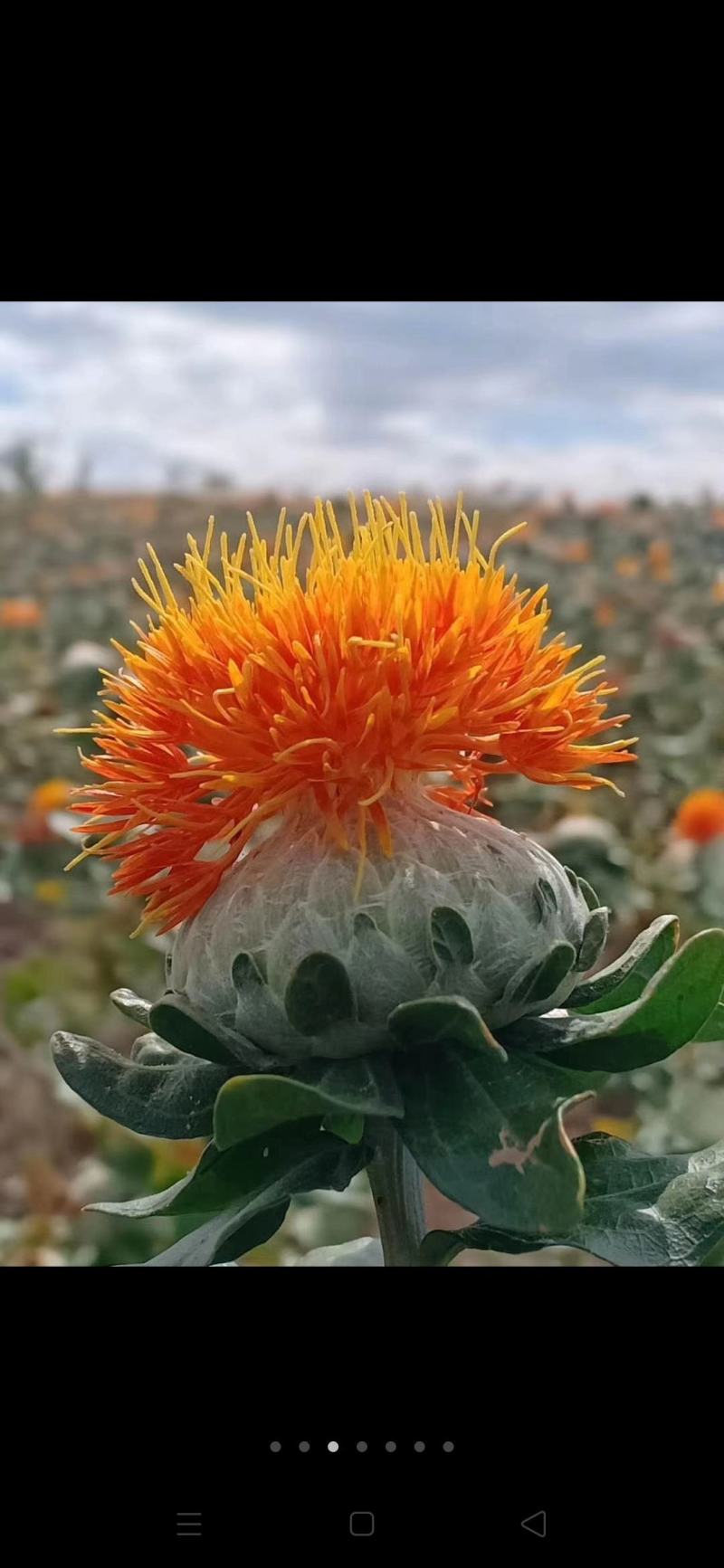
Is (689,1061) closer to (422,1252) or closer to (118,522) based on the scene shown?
(422,1252)

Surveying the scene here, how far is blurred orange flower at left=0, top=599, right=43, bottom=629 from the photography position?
2.90 metres

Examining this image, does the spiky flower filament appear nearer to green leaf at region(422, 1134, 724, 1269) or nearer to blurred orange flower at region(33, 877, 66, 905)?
green leaf at region(422, 1134, 724, 1269)

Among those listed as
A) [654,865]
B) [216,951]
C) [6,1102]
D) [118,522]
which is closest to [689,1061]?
[654,865]

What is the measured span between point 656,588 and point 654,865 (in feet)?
3.16

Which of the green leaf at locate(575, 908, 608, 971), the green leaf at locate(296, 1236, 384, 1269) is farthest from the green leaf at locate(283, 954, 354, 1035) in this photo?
the green leaf at locate(296, 1236, 384, 1269)

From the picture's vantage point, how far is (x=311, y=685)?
0.51 m

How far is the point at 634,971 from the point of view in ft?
1.83

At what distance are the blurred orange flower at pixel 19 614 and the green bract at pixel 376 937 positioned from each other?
2.46 metres

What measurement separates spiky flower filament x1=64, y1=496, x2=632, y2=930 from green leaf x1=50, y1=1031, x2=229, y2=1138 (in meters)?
0.06

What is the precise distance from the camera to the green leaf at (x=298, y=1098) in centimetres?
A: 46

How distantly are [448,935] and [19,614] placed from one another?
2556 millimetres

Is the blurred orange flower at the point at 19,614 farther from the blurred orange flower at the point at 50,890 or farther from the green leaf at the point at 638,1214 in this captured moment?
the green leaf at the point at 638,1214

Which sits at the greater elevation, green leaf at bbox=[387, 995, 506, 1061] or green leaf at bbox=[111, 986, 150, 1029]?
green leaf at bbox=[111, 986, 150, 1029]

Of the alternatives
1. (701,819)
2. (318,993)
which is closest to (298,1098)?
(318,993)
